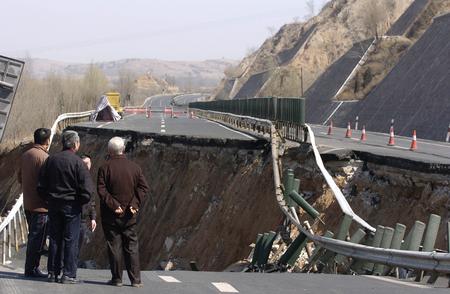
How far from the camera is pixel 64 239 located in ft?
27.9

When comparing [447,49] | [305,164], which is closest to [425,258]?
[305,164]

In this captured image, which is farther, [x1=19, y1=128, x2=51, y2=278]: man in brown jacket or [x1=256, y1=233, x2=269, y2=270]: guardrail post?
[x1=256, y1=233, x2=269, y2=270]: guardrail post

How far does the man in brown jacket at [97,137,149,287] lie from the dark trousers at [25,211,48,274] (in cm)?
94

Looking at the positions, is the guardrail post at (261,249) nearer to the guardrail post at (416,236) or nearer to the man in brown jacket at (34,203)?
the guardrail post at (416,236)

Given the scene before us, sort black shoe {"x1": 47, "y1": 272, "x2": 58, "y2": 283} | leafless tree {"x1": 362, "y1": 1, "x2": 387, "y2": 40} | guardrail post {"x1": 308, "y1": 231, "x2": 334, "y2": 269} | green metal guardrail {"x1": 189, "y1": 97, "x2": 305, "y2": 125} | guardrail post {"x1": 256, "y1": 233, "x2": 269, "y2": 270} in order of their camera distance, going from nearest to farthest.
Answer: black shoe {"x1": 47, "y1": 272, "x2": 58, "y2": 283} < guardrail post {"x1": 308, "y1": 231, "x2": 334, "y2": 269} < guardrail post {"x1": 256, "y1": 233, "x2": 269, "y2": 270} < green metal guardrail {"x1": 189, "y1": 97, "x2": 305, "y2": 125} < leafless tree {"x1": 362, "y1": 1, "x2": 387, "y2": 40}

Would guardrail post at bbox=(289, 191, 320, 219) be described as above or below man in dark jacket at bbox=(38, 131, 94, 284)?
below

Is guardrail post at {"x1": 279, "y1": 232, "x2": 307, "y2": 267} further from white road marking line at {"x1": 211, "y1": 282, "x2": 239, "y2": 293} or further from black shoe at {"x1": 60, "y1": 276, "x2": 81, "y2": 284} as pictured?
black shoe at {"x1": 60, "y1": 276, "x2": 81, "y2": 284}

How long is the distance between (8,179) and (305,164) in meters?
28.0

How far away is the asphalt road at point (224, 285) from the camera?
8367mm

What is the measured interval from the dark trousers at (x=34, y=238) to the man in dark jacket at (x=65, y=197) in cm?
46

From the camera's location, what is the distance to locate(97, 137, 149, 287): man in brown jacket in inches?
327

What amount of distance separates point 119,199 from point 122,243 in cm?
57

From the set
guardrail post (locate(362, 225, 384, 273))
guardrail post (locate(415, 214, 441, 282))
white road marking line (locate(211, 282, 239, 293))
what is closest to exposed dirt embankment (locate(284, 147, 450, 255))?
guardrail post (locate(362, 225, 384, 273))

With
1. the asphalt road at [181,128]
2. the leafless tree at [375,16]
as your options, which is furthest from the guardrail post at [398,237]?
the leafless tree at [375,16]
